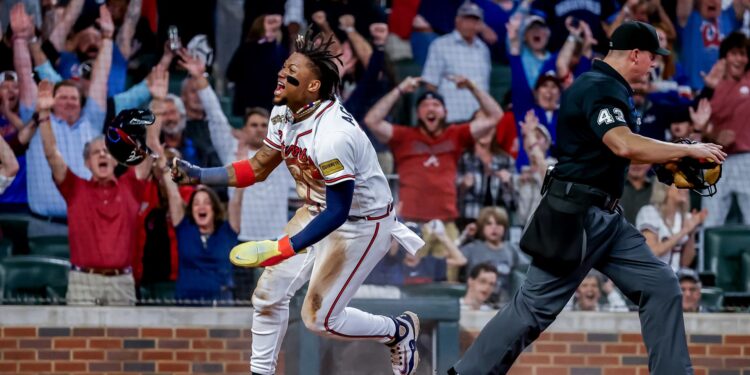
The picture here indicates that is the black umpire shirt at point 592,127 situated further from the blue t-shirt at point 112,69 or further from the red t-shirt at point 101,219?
the blue t-shirt at point 112,69

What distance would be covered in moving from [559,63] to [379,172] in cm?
329

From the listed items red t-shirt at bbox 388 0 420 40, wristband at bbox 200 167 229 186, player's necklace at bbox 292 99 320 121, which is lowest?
wristband at bbox 200 167 229 186

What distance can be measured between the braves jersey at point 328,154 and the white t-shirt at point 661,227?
9.77ft

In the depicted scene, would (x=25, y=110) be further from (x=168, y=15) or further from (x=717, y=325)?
(x=717, y=325)

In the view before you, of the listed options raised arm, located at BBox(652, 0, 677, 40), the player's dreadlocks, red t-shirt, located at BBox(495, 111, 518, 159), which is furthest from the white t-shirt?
the player's dreadlocks

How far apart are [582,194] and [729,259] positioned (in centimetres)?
323

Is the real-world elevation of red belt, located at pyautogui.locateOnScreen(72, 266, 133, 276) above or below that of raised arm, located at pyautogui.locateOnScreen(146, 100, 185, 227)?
below

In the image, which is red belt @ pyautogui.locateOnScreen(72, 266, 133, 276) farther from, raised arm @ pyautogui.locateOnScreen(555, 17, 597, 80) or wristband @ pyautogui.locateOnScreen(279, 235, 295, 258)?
raised arm @ pyautogui.locateOnScreen(555, 17, 597, 80)

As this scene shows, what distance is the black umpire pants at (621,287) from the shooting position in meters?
5.38

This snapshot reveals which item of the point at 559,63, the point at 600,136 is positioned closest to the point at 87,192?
the point at 559,63

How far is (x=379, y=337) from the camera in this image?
19.7 feet

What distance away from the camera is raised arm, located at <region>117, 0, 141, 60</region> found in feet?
27.7

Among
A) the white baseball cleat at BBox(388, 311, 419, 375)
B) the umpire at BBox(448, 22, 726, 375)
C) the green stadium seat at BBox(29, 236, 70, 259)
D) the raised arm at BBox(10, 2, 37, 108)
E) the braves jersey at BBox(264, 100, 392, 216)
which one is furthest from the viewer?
the raised arm at BBox(10, 2, 37, 108)

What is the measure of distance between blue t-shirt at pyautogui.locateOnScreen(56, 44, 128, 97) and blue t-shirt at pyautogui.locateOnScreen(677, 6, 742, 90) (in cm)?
396
